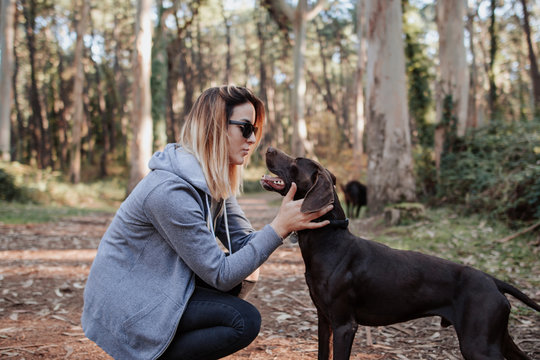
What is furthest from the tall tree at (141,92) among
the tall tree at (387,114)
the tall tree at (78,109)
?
the tall tree at (78,109)

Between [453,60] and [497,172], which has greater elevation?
[453,60]

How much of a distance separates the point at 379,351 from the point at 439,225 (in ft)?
16.6

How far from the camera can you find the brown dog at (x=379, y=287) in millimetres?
2439

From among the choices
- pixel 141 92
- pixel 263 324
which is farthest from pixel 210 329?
pixel 141 92

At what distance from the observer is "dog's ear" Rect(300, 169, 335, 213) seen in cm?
244

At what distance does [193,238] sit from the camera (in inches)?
91.3

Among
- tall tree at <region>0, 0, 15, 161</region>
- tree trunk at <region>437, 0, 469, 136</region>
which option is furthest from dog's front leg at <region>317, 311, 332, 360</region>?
tall tree at <region>0, 0, 15, 161</region>

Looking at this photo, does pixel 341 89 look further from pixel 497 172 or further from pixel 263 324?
pixel 263 324

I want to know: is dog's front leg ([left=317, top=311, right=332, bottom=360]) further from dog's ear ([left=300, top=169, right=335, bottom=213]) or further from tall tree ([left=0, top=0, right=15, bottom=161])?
tall tree ([left=0, top=0, right=15, bottom=161])

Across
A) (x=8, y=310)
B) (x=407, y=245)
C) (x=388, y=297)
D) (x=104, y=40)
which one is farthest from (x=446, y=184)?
(x=104, y=40)

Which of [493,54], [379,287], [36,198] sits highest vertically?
[493,54]

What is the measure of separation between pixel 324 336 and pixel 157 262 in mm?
1202

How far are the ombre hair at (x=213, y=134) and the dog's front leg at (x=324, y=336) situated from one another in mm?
1047

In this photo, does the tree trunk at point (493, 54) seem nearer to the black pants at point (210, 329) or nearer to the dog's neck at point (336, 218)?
the dog's neck at point (336, 218)
